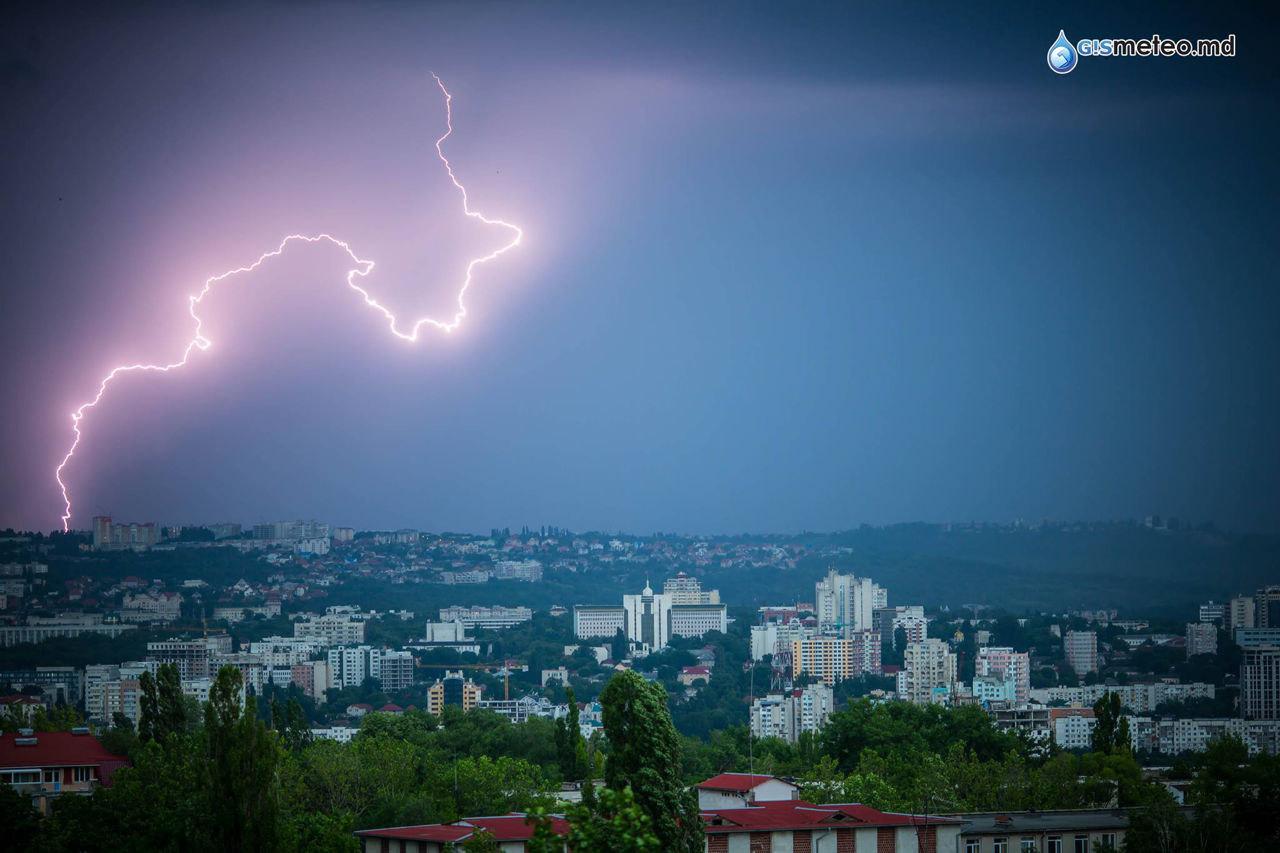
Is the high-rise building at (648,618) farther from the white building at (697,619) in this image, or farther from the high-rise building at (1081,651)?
the high-rise building at (1081,651)

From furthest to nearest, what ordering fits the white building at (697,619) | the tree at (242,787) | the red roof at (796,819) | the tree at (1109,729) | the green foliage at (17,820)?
the white building at (697,619)
the tree at (1109,729)
the green foliage at (17,820)
the tree at (242,787)
the red roof at (796,819)

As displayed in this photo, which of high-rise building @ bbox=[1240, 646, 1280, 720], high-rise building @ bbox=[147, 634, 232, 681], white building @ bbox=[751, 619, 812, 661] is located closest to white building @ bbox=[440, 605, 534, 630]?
white building @ bbox=[751, 619, 812, 661]

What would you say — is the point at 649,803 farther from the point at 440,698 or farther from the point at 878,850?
the point at 440,698

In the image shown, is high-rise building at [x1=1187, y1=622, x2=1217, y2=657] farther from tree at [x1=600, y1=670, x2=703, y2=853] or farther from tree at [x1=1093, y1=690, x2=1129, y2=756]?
tree at [x1=600, y1=670, x2=703, y2=853]

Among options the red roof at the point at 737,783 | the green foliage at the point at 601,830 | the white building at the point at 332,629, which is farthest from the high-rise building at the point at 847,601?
the green foliage at the point at 601,830

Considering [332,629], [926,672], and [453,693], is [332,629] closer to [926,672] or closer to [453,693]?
[453,693]

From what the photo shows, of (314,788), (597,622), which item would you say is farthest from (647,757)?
(597,622)

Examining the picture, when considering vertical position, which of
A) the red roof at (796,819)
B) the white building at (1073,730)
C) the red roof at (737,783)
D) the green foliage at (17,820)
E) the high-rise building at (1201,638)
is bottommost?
the white building at (1073,730)
